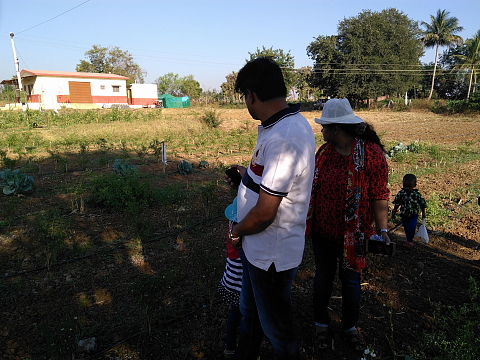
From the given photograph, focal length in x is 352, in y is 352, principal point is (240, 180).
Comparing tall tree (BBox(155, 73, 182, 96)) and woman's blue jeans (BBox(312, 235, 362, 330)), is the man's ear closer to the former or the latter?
woman's blue jeans (BBox(312, 235, 362, 330))

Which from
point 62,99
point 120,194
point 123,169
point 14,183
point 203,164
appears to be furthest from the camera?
point 62,99

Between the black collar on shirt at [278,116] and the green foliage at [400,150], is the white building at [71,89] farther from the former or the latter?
the black collar on shirt at [278,116]

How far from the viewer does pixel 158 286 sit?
3156 mm

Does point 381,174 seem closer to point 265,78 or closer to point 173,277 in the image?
point 265,78

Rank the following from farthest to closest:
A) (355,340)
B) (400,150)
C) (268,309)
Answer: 1. (400,150)
2. (355,340)
3. (268,309)

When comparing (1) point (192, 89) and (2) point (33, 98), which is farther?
(1) point (192, 89)

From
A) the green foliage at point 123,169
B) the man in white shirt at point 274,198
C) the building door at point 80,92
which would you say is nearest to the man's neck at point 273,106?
the man in white shirt at point 274,198

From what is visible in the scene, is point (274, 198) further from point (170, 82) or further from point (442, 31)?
point (170, 82)

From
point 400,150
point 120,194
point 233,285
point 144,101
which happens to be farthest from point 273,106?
point 144,101

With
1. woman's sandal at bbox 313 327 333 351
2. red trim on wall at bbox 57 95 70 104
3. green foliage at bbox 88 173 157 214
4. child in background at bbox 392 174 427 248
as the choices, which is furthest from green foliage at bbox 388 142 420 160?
red trim on wall at bbox 57 95 70 104

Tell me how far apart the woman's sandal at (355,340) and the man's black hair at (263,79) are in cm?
175

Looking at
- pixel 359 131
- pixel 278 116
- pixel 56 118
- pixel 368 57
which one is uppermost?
pixel 368 57

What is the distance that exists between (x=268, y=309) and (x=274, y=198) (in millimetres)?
624

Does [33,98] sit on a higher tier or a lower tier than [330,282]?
higher
